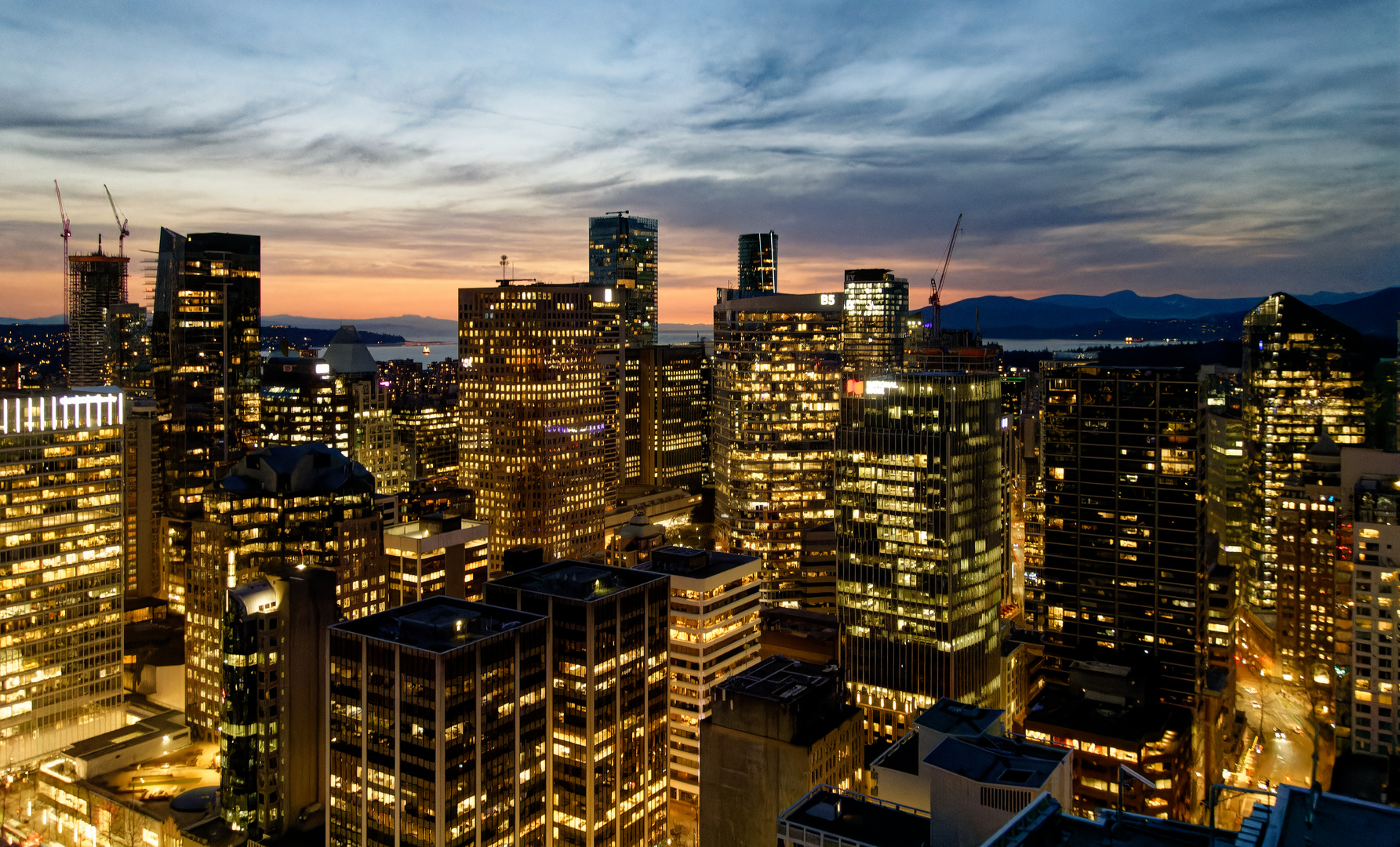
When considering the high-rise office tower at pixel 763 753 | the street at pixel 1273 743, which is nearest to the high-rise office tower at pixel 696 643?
the high-rise office tower at pixel 763 753

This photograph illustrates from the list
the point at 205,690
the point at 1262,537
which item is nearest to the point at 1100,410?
the point at 1262,537

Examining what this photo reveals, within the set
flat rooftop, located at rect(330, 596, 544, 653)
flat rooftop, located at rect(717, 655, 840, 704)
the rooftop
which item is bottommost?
flat rooftop, located at rect(717, 655, 840, 704)

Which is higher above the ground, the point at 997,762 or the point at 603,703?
the point at 997,762

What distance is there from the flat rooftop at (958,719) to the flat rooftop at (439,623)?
3911 centimetres

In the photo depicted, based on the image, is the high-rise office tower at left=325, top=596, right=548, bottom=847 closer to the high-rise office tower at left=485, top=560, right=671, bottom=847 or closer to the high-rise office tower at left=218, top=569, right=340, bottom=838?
the high-rise office tower at left=485, top=560, right=671, bottom=847

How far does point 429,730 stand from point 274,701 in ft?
104

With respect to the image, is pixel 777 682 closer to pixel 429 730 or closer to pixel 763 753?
pixel 763 753

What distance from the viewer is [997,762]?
5894 cm

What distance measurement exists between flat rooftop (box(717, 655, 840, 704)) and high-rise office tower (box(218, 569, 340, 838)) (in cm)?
4609

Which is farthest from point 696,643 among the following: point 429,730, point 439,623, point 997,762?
point 997,762

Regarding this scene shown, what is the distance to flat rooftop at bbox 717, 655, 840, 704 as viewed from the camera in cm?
9369

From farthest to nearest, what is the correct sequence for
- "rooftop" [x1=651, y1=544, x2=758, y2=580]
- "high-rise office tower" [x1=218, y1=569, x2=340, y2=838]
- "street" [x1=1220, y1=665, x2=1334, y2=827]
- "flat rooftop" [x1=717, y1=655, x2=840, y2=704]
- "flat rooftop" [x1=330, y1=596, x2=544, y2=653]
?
"rooftop" [x1=651, y1=544, x2=758, y2=580] < "street" [x1=1220, y1=665, x2=1334, y2=827] < "high-rise office tower" [x1=218, y1=569, x2=340, y2=838] < "flat rooftop" [x1=717, y1=655, x2=840, y2=704] < "flat rooftop" [x1=330, y1=596, x2=544, y2=653]

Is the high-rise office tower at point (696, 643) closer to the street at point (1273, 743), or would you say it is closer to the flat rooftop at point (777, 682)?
the flat rooftop at point (777, 682)

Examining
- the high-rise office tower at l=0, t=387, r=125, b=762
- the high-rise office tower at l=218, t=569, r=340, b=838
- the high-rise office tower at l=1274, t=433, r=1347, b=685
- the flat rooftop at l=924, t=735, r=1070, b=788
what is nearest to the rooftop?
the high-rise office tower at l=218, t=569, r=340, b=838
